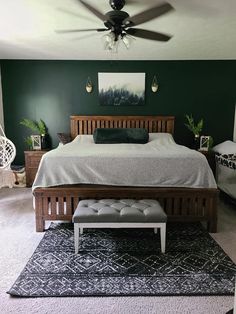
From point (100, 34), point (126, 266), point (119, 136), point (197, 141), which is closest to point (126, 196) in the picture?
point (126, 266)

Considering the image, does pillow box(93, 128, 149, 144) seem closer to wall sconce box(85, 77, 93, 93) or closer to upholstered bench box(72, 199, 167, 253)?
wall sconce box(85, 77, 93, 93)

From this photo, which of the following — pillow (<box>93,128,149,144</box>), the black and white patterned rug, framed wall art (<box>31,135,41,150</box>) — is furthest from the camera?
framed wall art (<box>31,135,41,150</box>)

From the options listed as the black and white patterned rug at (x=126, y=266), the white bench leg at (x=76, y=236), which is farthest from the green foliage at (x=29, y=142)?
the white bench leg at (x=76, y=236)

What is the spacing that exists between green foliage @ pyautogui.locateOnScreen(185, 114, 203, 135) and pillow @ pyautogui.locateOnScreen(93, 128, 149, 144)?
45.2 inches

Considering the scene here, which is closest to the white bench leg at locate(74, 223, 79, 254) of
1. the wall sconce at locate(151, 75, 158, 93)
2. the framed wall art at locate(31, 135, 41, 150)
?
the framed wall art at locate(31, 135, 41, 150)

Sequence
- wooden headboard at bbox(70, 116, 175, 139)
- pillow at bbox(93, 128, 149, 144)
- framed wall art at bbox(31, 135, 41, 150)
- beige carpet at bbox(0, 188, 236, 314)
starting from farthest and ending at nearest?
wooden headboard at bbox(70, 116, 175, 139) → framed wall art at bbox(31, 135, 41, 150) → pillow at bbox(93, 128, 149, 144) → beige carpet at bbox(0, 188, 236, 314)

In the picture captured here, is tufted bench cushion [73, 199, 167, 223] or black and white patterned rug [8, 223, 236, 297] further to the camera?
tufted bench cushion [73, 199, 167, 223]

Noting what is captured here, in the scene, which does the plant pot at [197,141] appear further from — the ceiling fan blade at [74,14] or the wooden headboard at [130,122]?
the ceiling fan blade at [74,14]

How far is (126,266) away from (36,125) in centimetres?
374

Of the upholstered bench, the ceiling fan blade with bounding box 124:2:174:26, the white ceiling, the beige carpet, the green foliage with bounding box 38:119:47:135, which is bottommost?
the beige carpet

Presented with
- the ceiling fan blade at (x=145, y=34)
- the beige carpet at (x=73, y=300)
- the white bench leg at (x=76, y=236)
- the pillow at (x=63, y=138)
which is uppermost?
the ceiling fan blade at (x=145, y=34)

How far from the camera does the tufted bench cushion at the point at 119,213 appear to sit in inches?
97.4

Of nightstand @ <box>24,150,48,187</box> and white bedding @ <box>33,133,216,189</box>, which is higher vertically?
white bedding @ <box>33,133,216,189</box>

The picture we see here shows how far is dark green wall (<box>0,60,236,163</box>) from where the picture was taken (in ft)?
16.6
